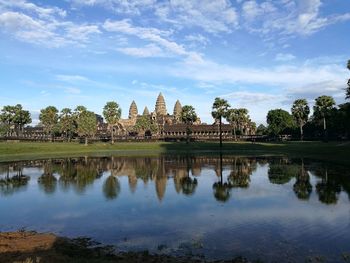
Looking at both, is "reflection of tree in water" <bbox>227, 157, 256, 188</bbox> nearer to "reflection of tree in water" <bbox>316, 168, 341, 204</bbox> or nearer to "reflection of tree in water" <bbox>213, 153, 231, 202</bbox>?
"reflection of tree in water" <bbox>213, 153, 231, 202</bbox>

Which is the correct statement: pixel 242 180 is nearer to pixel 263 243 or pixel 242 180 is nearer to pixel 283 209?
pixel 283 209

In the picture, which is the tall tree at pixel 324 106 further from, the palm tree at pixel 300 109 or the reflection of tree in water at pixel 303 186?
the reflection of tree in water at pixel 303 186

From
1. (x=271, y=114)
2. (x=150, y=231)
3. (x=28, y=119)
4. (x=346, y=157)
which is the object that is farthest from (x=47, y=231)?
(x=28, y=119)

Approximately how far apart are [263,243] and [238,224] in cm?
396

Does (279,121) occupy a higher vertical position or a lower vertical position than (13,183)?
higher

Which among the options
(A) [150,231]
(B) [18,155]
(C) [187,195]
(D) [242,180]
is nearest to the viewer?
(A) [150,231]

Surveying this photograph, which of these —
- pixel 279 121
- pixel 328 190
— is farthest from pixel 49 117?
pixel 328 190

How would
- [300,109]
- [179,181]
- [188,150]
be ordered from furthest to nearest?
[300,109], [188,150], [179,181]

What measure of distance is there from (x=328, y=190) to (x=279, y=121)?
117835 millimetres

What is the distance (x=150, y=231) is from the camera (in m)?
20.6

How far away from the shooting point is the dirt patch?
14666mm

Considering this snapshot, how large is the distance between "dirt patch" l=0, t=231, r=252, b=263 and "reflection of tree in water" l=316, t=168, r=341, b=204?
1642cm

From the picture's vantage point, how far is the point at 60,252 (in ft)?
52.5

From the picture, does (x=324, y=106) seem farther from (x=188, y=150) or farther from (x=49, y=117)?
(x=49, y=117)
